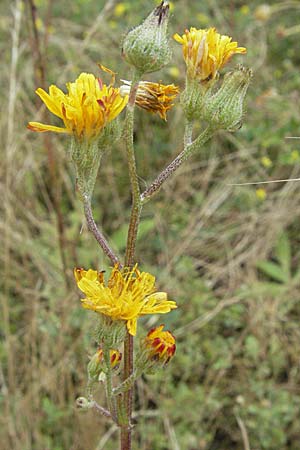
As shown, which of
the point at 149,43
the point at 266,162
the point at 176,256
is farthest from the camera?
the point at 266,162

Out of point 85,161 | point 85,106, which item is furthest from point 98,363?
point 85,106

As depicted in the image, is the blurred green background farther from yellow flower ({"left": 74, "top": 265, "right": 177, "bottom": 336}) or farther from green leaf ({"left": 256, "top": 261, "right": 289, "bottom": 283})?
yellow flower ({"left": 74, "top": 265, "right": 177, "bottom": 336})

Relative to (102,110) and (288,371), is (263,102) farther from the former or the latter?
(102,110)

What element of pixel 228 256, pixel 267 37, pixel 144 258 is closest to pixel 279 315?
pixel 228 256

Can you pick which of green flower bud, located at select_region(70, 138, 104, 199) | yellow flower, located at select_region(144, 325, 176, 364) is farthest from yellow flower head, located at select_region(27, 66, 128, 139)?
yellow flower, located at select_region(144, 325, 176, 364)

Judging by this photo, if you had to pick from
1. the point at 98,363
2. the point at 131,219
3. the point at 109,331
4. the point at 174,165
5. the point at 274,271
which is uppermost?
the point at 174,165

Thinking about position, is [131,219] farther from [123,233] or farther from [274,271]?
[274,271]

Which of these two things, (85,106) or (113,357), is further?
(113,357)
